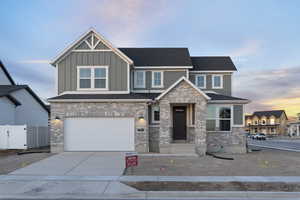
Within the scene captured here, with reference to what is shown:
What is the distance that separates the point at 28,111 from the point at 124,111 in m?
14.9

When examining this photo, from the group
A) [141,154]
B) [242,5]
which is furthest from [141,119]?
[242,5]

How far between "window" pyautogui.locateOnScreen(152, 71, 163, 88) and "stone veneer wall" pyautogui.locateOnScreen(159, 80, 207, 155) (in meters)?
3.75

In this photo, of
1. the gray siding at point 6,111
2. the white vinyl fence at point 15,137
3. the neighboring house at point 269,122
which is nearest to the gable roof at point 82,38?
the white vinyl fence at point 15,137

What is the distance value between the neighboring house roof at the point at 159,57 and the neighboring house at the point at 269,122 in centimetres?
6353

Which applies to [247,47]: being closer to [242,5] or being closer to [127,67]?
[242,5]

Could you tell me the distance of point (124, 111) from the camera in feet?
54.6

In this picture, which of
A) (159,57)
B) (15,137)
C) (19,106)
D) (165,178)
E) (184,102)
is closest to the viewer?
(165,178)

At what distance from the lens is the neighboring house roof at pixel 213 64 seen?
21203 millimetres

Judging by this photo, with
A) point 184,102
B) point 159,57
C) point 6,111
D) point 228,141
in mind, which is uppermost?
point 159,57

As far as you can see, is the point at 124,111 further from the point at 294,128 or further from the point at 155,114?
the point at 294,128

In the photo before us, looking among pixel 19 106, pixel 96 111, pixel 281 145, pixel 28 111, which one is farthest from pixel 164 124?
pixel 281 145

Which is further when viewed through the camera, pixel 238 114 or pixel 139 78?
pixel 139 78

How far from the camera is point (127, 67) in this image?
17906 millimetres

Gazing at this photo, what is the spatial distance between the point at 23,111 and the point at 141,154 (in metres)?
16.2
